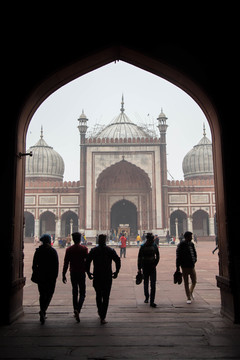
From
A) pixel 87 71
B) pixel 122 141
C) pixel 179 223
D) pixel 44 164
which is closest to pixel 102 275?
pixel 87 71

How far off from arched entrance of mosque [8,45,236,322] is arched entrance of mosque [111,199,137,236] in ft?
80.5

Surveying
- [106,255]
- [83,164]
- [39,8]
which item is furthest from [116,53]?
[83,164]

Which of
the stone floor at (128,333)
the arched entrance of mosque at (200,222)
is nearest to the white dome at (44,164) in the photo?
the arched entrance of mosque at (200,222)

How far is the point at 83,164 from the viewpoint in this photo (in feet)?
90.0

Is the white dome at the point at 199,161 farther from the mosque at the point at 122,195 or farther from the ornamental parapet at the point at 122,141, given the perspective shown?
the ornamental parapet at the point at 122,141

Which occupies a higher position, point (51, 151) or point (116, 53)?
point (51, 151)

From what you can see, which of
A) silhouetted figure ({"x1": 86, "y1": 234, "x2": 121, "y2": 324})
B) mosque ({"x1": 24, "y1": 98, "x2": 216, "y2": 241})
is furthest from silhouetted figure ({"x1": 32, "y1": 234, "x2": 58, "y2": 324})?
mosque ({"x1": 24, "y1": 98, "x2": 216, "y2": 241})

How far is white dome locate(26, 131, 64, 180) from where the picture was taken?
32.6 meters

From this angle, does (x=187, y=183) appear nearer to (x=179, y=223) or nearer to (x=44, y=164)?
(x=179, y=223)

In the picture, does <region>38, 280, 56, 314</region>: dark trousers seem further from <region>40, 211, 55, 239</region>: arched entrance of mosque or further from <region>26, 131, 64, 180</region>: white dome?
<region>26, 131, 64, 180</region>: white dome

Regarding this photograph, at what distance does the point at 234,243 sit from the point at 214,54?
2.14 metres

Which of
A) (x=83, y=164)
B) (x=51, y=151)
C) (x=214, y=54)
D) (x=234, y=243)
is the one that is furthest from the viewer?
(x=51, y=151)

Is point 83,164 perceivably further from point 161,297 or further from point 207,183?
point 161,297

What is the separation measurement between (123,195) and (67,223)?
17.0ft
